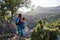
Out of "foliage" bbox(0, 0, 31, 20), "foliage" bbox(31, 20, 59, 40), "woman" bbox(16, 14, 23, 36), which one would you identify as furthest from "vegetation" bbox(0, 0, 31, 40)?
"foliage" bbox(31, 20, 59, 40)

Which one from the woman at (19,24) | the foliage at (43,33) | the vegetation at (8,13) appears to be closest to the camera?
the foliage at (43,33)

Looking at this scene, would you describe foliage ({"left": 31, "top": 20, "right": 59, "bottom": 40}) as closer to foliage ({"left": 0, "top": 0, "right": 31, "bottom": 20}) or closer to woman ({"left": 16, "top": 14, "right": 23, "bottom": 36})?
woman ({"left": 16, "top": 14, "right": 23, "bottom": 36})

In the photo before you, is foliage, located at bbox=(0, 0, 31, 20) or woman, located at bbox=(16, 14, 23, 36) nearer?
woman, located at bbox=(16, 14, 23, 36)

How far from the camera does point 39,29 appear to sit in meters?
8.72

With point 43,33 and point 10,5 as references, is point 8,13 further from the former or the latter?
point 43,33

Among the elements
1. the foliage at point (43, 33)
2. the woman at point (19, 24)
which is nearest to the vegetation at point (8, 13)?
the woman at point (19, 24)

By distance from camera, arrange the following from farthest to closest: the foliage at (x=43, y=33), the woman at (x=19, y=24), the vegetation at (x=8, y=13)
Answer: the vegetation at (x=8, y=13) → the woman at (x=19, y=24) → the foliage at (x=43, y=33)

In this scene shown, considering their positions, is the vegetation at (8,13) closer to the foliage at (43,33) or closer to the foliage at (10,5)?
the foliage at (10,5)

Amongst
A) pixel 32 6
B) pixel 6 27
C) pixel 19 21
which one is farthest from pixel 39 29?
pixel 32 6

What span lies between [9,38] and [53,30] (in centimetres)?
350

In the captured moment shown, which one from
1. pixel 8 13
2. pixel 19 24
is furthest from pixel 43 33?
pixel 8 13

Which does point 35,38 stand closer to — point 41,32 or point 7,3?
point 41,32

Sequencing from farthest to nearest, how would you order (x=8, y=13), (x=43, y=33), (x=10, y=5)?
(x=8, y=13)
(x=10, y=5)
(x=43, y=33)

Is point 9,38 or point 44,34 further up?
point 44,34
